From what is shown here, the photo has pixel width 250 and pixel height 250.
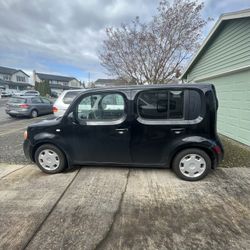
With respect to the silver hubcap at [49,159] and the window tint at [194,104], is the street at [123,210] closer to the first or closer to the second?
the silver hubcap at [49,159]

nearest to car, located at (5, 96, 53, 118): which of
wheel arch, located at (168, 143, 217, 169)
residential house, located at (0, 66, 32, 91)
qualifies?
wheel arch, located at (168, 143, 217, 169)

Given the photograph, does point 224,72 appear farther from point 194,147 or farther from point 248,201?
point 248,201

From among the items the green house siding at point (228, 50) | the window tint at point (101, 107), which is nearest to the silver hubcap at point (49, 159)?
the window tint at point (101, 107)

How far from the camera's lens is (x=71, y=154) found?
13.5 ft

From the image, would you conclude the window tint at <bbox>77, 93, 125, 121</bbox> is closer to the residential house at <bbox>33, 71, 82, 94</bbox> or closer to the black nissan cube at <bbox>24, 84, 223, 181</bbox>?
the black nissan cube at <bbox>24, 84, 223, 181</bbox>

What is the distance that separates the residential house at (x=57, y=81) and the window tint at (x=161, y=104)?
69.9m

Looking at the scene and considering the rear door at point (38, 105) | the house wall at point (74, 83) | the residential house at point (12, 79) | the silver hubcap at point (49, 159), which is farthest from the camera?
the house wall at point (74, 83)

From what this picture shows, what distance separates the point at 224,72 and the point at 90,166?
5987 millimetres

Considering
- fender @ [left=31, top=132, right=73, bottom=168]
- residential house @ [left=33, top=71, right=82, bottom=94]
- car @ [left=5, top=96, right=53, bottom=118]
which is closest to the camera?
fender @ [left=31, top=132, right=73, bottom=168]

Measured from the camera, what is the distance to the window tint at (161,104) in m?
3.63

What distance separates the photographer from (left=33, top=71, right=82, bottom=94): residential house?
72875 millimetres

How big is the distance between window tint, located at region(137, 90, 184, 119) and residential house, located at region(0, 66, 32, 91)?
65648 millimetres

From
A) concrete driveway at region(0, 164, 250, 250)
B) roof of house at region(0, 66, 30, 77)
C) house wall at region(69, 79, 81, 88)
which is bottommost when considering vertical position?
concrete driveway at region(0, 164, 250, 250)

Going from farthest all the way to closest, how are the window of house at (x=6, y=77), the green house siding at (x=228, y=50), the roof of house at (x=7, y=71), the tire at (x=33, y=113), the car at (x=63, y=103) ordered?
the window of house at (x=6, y=77) → the roof of house at (x=7, y=71) → the tire at (x=33, y=113) → the car at (x=63, y=103) → the green house siding at (x=228, y=50)
